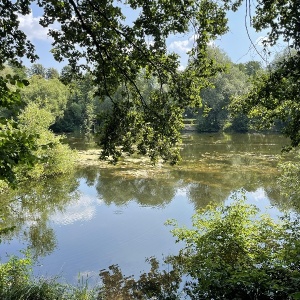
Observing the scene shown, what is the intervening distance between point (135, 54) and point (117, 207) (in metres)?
11.5

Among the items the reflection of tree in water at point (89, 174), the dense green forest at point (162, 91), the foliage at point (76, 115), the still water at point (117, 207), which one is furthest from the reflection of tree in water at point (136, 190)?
the foliage at point (76, 115)

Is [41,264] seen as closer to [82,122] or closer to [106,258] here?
[106,258]

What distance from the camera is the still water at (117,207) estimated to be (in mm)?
10969

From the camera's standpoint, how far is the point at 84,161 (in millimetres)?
28531

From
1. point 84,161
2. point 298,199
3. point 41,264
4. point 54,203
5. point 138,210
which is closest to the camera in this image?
point 41,264

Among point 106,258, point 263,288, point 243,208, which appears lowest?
point 106,258

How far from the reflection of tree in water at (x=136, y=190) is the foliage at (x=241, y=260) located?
7.43 metres

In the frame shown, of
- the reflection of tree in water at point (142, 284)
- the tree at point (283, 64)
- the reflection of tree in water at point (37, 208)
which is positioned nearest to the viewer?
the tree at point (283, 64)

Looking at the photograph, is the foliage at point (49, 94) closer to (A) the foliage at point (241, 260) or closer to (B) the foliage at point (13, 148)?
(A) the foliage at point (241, 260)

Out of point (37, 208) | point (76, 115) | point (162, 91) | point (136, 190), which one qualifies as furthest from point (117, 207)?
point (76, 115)

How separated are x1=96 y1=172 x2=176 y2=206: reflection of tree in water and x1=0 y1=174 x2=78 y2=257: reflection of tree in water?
1985 millimetres

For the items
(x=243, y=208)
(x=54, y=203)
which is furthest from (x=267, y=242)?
(x=54, y=203)

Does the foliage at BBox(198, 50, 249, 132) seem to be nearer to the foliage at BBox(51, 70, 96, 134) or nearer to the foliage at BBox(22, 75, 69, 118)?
the foliage at BBox(51, 70, 96, 134)

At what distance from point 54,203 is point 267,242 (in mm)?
11886
